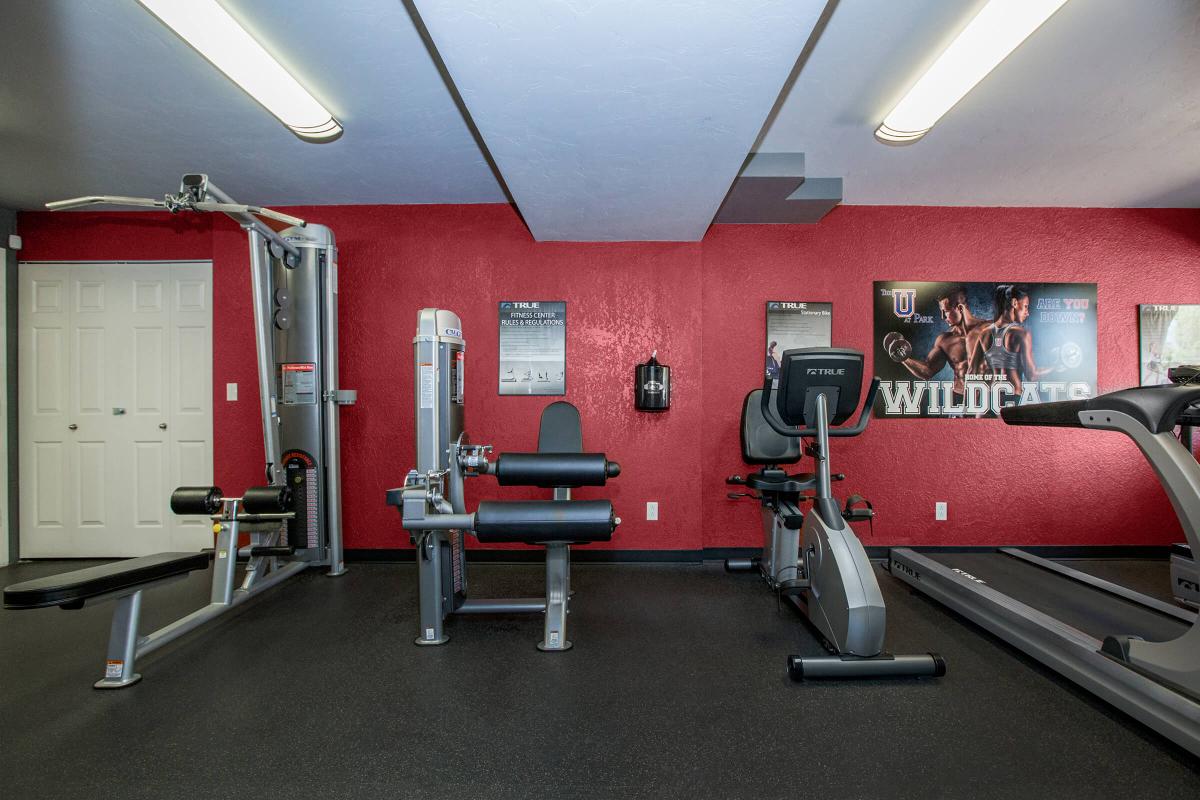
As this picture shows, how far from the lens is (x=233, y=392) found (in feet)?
12.1

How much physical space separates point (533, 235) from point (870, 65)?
7.28ft

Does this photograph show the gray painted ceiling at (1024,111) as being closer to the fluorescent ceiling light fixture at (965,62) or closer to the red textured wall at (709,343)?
the fluorescent ceiling light fixture at (965,62)

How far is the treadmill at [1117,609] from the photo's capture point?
1.63 m

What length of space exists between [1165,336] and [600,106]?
181 inches

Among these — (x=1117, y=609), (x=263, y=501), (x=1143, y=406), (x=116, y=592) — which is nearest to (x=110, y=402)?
(x=263, y=501)

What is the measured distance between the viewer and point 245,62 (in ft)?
6.78

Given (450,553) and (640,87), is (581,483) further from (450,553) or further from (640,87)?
(640,87)

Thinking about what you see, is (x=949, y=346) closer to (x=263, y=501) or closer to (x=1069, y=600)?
(x=1069, y=600)

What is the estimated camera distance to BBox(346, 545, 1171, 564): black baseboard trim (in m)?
3.65

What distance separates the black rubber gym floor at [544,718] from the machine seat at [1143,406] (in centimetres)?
112

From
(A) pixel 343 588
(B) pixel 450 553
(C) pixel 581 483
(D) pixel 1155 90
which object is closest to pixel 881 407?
(D) pixel 1155 90

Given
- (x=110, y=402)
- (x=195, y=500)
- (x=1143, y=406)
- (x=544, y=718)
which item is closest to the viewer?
(x=1143, y=406)

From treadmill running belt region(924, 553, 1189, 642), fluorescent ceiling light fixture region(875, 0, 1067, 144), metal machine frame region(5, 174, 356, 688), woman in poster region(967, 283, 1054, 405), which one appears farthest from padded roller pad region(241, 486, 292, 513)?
woman in poster region(967, 283, 1054, 405)

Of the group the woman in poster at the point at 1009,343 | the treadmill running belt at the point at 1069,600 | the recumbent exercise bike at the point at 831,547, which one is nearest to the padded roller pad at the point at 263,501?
the recumbent exercise bike at the point at 831,547
